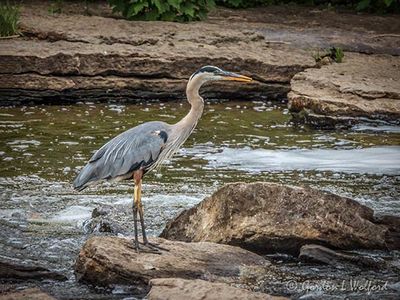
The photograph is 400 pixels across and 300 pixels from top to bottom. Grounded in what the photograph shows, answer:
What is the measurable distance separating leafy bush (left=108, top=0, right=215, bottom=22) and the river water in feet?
7.81

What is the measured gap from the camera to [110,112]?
12.5 meters

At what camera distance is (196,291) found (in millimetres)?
6000

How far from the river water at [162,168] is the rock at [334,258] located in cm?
132

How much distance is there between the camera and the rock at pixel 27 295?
6168 mm

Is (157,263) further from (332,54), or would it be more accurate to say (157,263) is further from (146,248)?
(332,54)

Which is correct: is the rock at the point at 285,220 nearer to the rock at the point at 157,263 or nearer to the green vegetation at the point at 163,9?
the rock at the point at 157,263

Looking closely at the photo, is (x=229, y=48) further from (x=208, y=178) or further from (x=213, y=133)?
(x=208, y=178)

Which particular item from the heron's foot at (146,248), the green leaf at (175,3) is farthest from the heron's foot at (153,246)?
the green leaf at (175,3)

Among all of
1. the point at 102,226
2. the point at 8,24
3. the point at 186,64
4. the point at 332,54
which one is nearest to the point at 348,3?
the point at 332,54

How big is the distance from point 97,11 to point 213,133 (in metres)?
5.50

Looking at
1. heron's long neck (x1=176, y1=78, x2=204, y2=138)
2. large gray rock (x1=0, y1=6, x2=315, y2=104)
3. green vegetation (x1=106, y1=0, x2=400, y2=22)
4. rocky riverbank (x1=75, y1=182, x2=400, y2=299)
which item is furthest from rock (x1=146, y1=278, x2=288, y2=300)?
green vegetation (x1=106, y1=0, x2=400, y2=22)

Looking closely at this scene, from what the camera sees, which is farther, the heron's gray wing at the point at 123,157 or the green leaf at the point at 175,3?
the green leaf at the point at 175,3

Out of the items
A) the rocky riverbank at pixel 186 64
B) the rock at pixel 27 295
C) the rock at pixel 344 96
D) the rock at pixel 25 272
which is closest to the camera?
the rock at pixel 27 295

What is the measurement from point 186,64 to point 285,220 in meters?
6.12
